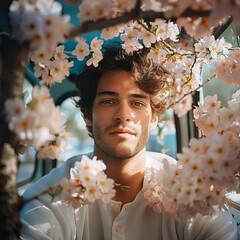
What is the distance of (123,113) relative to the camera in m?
1.85

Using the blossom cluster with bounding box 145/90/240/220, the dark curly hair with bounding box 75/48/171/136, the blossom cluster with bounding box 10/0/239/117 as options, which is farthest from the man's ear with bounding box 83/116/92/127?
the blossom cluster with bounding box 145/90/240/220

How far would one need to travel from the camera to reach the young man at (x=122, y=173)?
5.66 feet

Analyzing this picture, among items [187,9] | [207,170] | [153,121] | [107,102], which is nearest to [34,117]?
[187,9]

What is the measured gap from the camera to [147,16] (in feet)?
3.41

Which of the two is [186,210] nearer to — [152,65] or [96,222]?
[96,222]

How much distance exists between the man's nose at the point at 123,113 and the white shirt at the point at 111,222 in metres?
0.28

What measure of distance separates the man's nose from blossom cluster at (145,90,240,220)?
1.49 ft

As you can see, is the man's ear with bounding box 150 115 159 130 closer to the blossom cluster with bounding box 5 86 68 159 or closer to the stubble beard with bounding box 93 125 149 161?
the stubble beard with bounding box 93 125 149 161

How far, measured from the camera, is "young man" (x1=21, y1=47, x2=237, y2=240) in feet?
5.66

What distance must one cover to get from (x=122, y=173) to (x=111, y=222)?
269 mm

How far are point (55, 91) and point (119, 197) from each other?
157cm

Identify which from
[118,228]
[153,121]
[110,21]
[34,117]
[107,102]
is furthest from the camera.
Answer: [153,121]

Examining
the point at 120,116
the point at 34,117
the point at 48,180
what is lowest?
the point at 34,117

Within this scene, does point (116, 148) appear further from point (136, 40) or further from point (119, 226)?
point (136, 40)
